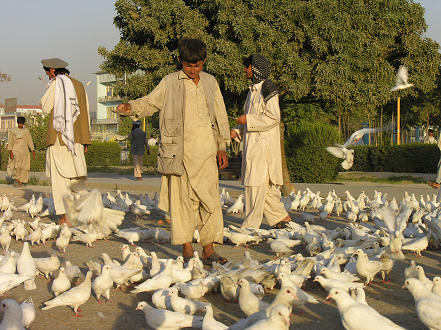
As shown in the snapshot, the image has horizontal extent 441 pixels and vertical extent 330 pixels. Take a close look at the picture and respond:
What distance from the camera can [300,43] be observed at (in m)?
15.2

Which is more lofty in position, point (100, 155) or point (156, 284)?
point (100, 155)

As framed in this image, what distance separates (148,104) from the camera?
19.3 feet

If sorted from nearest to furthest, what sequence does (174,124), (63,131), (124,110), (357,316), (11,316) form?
(357,316) < (11,316) < (124,110) < (174,124) < (63,131)

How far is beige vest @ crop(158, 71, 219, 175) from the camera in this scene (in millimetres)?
5719

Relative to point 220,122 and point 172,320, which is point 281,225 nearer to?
point 220,122

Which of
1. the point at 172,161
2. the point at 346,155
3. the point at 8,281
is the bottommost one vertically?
the point at 8,281

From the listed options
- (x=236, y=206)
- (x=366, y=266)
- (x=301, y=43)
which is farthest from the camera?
(x=301, y=43)

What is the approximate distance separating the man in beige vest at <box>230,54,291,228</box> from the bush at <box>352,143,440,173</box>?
65.4 feet

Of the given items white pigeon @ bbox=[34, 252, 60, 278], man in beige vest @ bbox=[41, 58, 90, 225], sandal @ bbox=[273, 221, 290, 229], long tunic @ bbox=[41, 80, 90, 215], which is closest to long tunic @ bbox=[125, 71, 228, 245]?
white pigeon @ bbox=[34, 252, 60, 278]

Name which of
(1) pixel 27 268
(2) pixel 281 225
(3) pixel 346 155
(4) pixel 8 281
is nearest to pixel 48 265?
(1) pixel 27 268

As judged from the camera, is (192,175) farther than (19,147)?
No

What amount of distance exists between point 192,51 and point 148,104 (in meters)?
0.68

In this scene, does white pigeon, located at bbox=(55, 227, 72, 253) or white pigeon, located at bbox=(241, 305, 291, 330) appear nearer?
white pigeon, located at bbox=(241, 305, 291, 330)

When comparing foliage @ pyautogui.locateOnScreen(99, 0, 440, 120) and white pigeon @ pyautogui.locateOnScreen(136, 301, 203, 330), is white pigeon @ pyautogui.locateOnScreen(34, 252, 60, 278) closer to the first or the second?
white pigeon @ pyautogui.locateOnScreen(136, 301, 203, 330)
